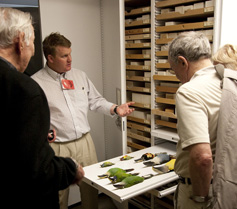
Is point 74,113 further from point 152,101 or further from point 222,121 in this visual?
point 222,121

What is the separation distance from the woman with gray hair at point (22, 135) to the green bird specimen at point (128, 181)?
0.59 metres

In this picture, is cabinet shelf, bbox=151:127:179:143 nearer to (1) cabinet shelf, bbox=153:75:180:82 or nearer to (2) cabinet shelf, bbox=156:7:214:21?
(1) cabinet shelf, bbox=153:75:180:82

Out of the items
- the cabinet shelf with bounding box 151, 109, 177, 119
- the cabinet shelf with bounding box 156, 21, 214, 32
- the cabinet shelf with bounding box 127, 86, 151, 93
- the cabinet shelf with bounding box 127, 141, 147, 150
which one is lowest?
the cabinet shelf with bounding box 127, 141, 147, 150

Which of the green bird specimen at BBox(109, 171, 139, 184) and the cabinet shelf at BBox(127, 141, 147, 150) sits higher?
the green bird specimen at BBox(109, 171, 139, 184)

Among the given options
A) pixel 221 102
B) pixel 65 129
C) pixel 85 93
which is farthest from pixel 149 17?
pixel 221 102

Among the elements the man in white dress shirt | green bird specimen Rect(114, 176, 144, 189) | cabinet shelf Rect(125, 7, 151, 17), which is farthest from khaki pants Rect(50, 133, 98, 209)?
cabinet shelf Rect(125, 7, 151, 17)

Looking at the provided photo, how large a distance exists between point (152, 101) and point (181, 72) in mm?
966

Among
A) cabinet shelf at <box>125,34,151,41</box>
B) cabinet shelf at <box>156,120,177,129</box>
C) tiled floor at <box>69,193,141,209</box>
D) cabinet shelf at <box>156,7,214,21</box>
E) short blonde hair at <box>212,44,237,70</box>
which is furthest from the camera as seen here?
tiled floor at <box>69,193,141,209</box>

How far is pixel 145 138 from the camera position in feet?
8.61

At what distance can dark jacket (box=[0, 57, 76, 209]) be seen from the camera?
999 mm

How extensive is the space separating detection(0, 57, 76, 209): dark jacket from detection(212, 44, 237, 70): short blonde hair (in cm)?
112

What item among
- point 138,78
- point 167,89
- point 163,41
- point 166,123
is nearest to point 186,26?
point 163,41

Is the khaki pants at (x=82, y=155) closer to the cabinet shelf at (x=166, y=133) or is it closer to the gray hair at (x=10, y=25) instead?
the cabinet shelf at (x=166, y=133)

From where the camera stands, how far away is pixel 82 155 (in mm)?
2492
